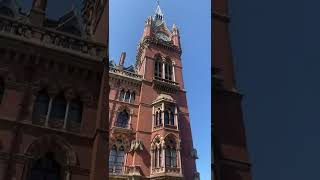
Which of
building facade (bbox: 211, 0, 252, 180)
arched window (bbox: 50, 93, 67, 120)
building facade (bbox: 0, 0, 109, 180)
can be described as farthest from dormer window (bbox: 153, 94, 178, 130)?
arched window (bbox: 50, 93, 67, 120)

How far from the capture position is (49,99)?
10.5m

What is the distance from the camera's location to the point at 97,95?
10.9 metres

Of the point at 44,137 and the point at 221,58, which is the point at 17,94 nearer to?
the point at 44,137

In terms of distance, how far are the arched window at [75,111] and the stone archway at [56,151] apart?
808 millimetres

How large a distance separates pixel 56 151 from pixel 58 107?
4.82 feet

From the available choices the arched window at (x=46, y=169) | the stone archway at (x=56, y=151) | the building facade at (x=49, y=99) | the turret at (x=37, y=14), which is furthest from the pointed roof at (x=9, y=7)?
the arched window at (x=46, y=169)

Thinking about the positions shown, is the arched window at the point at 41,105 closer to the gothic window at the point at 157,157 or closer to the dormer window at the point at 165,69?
the dormer window at the point at 165,69

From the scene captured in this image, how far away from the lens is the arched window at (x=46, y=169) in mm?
9203

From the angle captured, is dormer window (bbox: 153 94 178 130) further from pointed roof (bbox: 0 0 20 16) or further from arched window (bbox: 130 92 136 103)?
pointed roof (bbox: 0 0 20 16)

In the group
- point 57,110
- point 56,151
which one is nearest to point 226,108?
point 56,151

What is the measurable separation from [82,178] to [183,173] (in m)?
6.62

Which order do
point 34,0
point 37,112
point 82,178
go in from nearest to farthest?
point 82,178, point 37,112, point 34,0

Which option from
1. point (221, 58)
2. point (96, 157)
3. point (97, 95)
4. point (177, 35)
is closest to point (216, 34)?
A: point (221, 58)

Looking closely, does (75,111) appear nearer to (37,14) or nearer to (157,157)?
(37,14)
